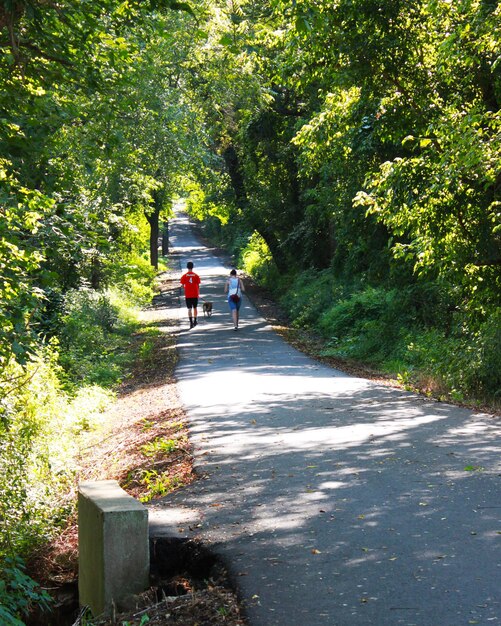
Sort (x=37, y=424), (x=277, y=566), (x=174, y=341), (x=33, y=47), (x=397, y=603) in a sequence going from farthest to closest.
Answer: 1. (x=174, y=341)
2. (x=37, y=424)
3. (x=33, y=47)
4. (x=277, y=566)
5. (x=397, y=603)

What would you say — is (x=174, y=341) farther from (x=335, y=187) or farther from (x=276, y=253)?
(x=276, y=253)

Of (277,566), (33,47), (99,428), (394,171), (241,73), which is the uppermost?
(241,73)

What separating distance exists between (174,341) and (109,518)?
18326mm

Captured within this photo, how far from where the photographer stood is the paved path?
17.0 feet

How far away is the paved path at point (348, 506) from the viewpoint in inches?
204

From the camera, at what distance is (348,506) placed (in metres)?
7.23

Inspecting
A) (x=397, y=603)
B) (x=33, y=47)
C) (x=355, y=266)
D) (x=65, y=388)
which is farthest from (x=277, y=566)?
(x=355, y=266)

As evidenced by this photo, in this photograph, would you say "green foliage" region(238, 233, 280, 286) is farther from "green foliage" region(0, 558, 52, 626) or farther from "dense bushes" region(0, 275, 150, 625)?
"green foliage" region(0, 558, 52, 626)

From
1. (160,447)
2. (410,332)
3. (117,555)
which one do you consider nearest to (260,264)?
(410,332)

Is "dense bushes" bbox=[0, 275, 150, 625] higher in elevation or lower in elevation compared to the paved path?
lower

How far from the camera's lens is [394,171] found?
13367mm

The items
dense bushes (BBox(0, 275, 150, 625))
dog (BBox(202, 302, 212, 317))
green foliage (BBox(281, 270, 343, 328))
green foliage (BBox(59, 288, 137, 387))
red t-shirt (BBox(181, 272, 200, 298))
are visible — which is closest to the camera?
dense bushes (BBox(0, 275, 150, 625))

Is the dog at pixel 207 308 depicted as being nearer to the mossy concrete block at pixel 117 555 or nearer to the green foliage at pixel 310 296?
the green foliage at pixel 310 296

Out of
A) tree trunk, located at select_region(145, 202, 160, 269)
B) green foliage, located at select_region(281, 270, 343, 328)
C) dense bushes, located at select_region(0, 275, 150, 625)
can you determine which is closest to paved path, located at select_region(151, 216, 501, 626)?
dense bushes, located at select_region(0, 275, 150, 625)
